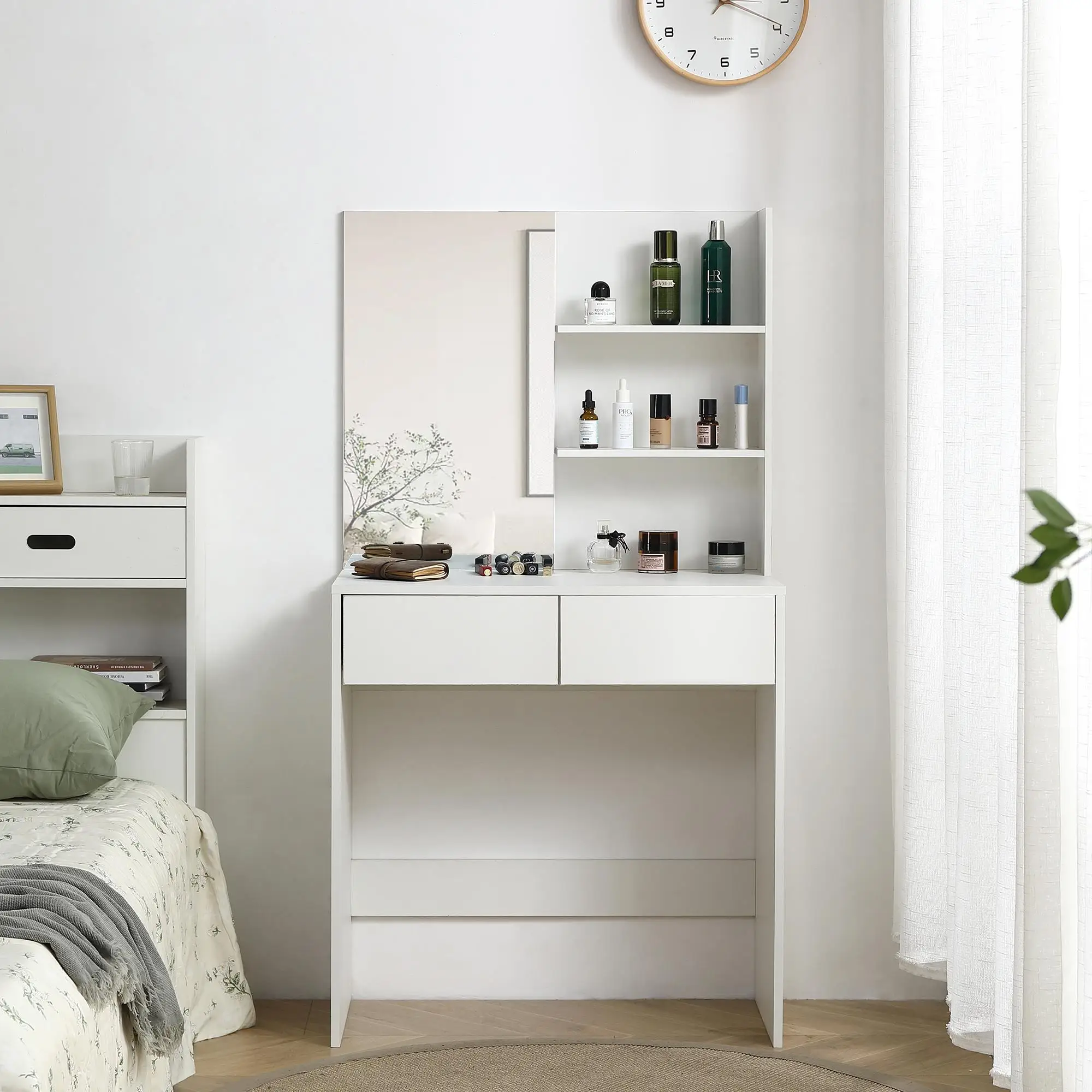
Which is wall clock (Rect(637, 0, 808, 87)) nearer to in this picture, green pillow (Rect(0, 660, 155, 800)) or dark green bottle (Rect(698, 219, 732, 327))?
dark green bottle (Rect(698, 219, 732, 327))

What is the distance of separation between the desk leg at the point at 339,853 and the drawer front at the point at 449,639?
0.02 m

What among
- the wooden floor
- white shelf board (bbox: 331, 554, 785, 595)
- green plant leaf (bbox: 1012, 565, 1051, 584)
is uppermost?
green plant leaf (bbox: 1012, 565, 1051, 584)

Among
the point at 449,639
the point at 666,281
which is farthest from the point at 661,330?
the point at 449,639

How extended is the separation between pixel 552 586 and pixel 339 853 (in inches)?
30.0

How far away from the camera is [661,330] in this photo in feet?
8.64

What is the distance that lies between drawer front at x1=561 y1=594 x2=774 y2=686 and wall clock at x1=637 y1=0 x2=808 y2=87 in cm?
127

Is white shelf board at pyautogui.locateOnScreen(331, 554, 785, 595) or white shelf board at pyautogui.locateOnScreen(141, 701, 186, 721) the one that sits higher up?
white shelf board at pyautogui.locateOnScreen(331, 554, 785, 595)

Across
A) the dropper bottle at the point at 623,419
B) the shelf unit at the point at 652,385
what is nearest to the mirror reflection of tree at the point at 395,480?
the shelf unit at the point at 652,385

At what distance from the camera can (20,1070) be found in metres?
1.40

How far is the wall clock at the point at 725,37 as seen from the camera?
8.86ft

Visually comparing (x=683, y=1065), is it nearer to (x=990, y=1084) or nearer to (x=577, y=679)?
(x=990, y=1084)

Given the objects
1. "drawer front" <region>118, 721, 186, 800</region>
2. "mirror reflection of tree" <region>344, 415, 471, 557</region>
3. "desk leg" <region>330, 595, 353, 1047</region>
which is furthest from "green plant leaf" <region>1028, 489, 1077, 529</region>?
"drawer front" <region>118, 721, 186, 800</region>

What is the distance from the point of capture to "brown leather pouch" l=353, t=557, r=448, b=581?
8.20 ft

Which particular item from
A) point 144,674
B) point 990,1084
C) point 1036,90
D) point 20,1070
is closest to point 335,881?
point 144,674
